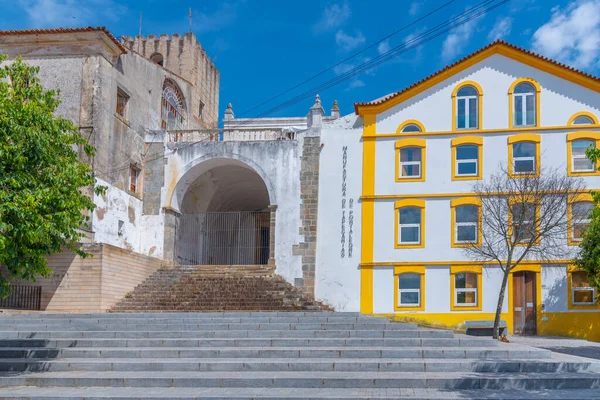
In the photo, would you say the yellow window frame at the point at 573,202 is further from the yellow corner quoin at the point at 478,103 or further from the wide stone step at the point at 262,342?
the wide stone step at the point at 262,342

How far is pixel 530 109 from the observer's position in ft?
82.1

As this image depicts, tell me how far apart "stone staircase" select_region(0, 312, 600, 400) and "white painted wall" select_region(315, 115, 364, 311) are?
6.62 meters

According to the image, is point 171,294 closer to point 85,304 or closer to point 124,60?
point 85,304

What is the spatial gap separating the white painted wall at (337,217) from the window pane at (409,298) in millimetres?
1561

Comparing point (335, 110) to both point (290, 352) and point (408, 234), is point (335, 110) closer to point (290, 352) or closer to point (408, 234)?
point (408, 234)

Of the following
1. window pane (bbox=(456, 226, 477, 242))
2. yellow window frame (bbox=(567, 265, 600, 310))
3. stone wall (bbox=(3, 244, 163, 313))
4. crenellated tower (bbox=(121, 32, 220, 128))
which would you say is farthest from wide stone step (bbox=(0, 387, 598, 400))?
crenellated tower (bbox=(121, 32, 220, 128))

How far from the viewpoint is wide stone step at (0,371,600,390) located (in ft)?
39.6

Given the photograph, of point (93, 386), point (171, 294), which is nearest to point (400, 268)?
point (171, 294)

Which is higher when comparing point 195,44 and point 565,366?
point 195,44

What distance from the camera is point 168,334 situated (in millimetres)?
16844

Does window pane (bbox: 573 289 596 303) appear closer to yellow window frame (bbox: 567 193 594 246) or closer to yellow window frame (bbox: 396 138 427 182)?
yellow window frame (bbox: 567 193 594 246)

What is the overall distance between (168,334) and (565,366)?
8.94 meters

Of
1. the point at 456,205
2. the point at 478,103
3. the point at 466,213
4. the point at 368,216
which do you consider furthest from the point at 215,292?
the point at 478,103

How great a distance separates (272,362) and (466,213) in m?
13.1
